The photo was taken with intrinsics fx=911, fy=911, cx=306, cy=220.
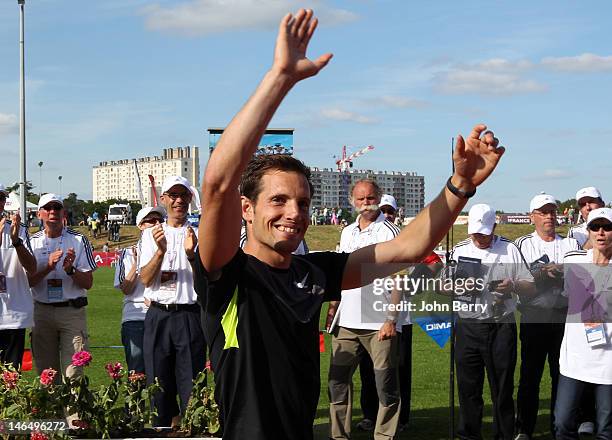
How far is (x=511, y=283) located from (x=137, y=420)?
142 inches

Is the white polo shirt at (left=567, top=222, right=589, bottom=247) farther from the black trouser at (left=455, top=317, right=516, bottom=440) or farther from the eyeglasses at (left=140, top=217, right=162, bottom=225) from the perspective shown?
the eyeglasses at (left=140, top=217, right=162, bottom=225)

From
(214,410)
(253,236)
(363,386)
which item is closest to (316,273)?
(253,236)

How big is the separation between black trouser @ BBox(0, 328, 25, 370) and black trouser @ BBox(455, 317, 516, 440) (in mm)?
4099

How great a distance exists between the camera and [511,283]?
841 cm

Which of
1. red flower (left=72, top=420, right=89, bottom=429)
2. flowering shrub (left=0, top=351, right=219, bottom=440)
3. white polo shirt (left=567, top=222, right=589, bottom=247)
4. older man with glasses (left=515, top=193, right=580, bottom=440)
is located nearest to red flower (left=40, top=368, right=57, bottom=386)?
flowering shrub (left=0, top=351, right=219, bottom=440)

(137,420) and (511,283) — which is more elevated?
(511,283)

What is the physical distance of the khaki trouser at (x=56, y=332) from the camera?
29.3 feet

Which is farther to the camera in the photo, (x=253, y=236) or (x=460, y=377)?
(x=460, y=377)

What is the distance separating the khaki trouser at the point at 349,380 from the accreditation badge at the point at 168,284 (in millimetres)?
1614

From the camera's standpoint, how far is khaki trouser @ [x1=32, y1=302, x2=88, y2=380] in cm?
893

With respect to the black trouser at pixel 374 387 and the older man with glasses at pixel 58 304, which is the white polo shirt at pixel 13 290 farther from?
the black trouser at pixel 374 387

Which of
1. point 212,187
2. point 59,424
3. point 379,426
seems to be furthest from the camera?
point 379,426

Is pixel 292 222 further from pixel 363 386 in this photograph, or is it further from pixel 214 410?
pixel 363 386

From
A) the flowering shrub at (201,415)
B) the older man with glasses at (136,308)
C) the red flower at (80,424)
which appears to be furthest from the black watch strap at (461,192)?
the older man with glasses at (136,308)
